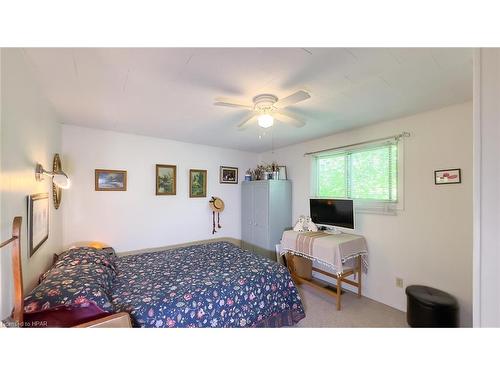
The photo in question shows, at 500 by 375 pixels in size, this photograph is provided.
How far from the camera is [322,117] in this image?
2.26m

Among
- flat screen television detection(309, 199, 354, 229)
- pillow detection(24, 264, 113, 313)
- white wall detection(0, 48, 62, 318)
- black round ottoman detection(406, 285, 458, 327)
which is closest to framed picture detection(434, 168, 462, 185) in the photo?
flat screen television detection(309, 199, 354, 229)

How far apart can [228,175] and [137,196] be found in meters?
1.60

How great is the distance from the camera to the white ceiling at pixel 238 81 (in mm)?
1183

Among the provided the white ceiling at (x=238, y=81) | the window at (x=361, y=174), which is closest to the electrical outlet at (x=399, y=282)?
the window at (x=361, y=174)

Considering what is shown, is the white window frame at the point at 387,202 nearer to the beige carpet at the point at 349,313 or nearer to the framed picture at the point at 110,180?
the beige carpet at the point at 349,313

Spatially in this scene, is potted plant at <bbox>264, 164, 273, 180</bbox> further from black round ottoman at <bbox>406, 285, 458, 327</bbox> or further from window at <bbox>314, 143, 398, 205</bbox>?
black round ottoman at <bbox>406, 285, 458, 327</bbox>

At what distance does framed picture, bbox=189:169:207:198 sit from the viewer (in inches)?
137

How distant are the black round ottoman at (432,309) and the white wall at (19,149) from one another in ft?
9.76
